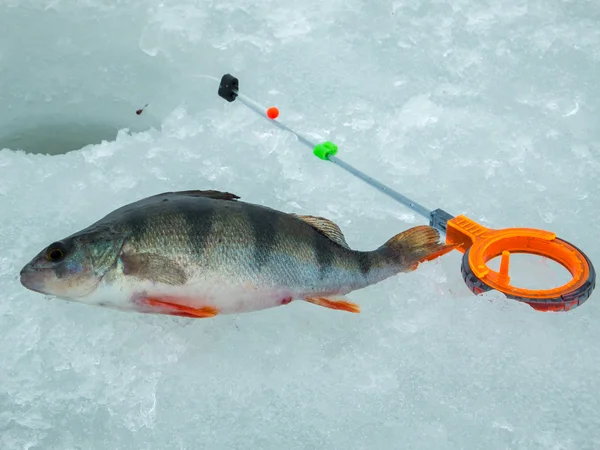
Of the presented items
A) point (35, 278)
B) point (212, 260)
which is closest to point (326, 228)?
point (212, 260)

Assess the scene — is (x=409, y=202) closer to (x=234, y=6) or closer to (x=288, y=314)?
(x=288, y=314)

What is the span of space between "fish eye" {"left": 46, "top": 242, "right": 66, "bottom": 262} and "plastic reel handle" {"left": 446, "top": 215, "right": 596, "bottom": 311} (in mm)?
1207

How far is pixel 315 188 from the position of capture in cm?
291

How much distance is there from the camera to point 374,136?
323 cm

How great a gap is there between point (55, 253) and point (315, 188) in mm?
1154

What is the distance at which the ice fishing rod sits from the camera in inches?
84.7

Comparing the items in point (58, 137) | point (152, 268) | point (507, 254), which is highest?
point (507, 254)

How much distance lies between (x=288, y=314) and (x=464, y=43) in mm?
2142

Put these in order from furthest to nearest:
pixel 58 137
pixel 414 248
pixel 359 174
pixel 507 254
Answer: pixel 58 137 → pixel 359 174 → pixel 414 248 → pixel 507 254

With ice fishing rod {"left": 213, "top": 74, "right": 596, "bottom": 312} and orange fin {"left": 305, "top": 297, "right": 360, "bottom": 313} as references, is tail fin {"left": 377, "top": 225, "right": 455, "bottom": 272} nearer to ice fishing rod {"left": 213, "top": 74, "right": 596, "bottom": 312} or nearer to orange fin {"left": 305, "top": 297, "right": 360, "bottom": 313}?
ice fishing rod {"left": 213, "top": 74, "right": 596, "bottom": 312}

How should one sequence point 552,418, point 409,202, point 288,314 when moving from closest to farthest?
1. point 552,418
2. point 288,314
3. point 409,202

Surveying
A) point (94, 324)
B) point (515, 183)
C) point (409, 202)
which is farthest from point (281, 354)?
point (515, 183)

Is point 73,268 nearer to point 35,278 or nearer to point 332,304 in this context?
point 35,278

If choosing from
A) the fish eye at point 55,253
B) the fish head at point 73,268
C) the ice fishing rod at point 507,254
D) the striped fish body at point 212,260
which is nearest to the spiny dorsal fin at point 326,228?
the striped fish body at point 212,260
